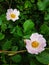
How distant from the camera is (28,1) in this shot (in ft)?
5.94

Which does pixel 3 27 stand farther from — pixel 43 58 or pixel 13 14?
pixel 43 58

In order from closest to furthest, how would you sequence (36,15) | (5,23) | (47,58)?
(47,58) → (5,23) → (36,15)

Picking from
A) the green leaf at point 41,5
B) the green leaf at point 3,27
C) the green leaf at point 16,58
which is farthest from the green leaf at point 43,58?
the green leaf at point 41,5

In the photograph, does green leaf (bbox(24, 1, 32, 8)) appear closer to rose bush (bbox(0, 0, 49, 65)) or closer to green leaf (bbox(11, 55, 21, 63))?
rose bush (bbox(0, 0, 49, 65))

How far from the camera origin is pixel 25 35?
55.7 inches

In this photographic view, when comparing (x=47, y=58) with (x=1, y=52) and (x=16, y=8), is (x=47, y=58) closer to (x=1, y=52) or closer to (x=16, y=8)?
(x=1, y=52)

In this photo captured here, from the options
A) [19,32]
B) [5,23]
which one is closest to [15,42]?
[19,32]

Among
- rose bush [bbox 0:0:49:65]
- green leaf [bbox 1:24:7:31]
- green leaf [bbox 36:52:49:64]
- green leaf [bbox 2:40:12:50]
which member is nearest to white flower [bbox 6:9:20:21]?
rose bush [bbox 0:0:49:65]

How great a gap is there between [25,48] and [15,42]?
0.28 feet

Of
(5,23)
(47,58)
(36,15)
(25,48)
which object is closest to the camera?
(47,58)

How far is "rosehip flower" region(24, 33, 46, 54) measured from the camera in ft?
4.26

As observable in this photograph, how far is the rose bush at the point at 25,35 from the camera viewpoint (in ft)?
4.33

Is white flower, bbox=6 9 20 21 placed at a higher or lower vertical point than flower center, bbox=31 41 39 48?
higher

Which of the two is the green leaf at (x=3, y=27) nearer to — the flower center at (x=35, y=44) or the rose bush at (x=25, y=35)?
the rose bush at (x=25, y=35)
